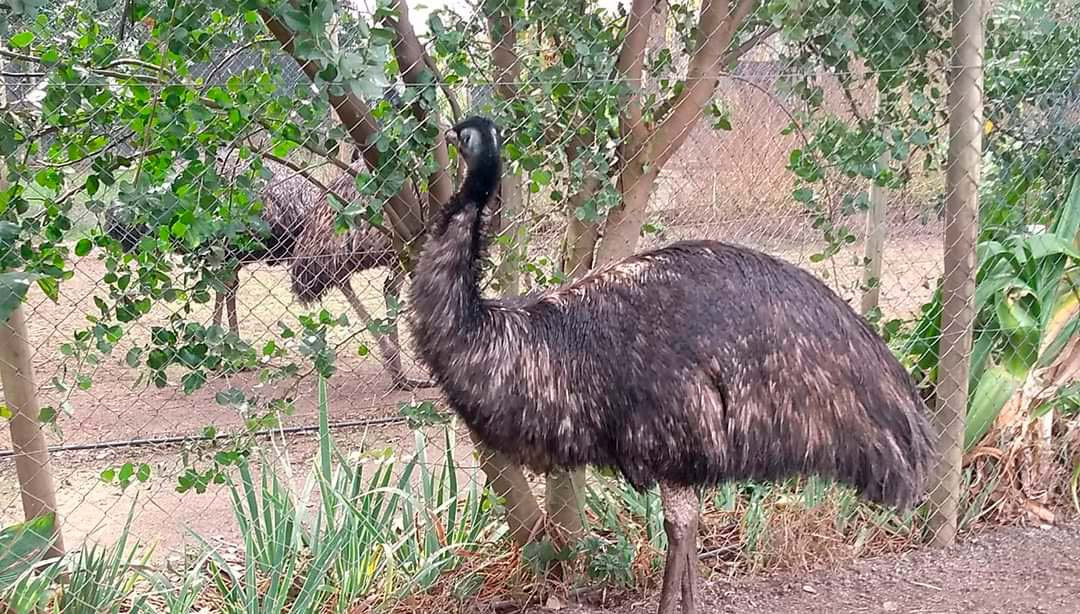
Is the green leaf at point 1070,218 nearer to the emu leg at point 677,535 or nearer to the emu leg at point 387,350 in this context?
the emu leg at point 677,535

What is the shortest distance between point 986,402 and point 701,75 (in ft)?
4.77

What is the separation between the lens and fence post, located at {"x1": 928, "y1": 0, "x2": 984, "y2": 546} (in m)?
3.10

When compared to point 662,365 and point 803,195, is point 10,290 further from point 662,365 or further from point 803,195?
point 803,195

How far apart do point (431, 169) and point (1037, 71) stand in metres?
2.25

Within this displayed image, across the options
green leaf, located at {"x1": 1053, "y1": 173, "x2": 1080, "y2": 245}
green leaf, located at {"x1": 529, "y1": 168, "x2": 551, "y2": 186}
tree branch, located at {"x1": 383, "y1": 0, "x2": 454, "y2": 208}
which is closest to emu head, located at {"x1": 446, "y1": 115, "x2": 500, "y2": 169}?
tree branch, located at {"x1": 383, "y1": 0, "x2": 454, "y2": 208}

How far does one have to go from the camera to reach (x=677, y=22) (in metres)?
3.05

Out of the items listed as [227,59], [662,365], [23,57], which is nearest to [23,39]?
[23,57]

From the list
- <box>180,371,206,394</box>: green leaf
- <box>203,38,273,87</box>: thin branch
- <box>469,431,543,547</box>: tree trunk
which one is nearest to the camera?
<box>203,38,273,87</box>: thin branch

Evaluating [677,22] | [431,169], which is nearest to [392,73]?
[431,169]

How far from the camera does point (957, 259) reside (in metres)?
3.21

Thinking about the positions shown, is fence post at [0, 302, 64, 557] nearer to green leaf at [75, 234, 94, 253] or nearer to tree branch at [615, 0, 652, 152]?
green leaf at [75, 234, 94, 253]

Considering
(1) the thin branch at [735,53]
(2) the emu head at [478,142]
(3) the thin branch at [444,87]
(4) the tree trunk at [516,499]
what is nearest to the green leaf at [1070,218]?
(1) the thin branch at [735,53]

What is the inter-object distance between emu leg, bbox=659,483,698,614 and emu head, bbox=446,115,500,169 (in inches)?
33.5

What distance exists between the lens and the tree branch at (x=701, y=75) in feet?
9.50
